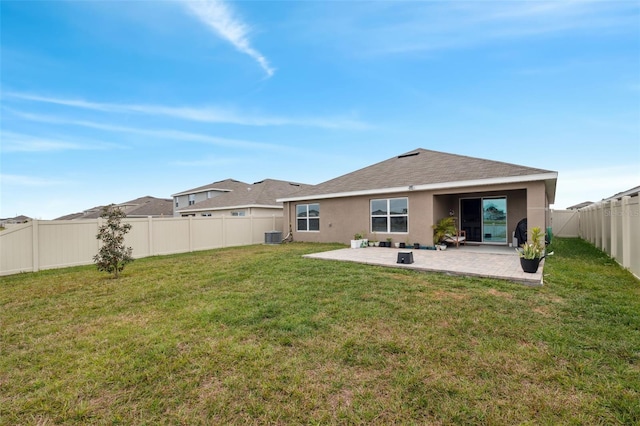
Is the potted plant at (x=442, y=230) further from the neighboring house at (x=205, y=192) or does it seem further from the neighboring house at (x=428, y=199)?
the neighboring house at (x=205, y=192)

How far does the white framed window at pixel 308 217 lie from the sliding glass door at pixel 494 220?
7990 mm

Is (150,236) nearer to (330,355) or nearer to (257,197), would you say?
(257,197)

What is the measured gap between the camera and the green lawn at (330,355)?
7.30 ft

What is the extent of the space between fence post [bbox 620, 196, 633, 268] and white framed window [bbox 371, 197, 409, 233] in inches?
246

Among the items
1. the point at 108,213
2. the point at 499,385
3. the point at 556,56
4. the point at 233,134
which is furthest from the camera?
the point at 233,134

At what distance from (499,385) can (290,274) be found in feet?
16.3

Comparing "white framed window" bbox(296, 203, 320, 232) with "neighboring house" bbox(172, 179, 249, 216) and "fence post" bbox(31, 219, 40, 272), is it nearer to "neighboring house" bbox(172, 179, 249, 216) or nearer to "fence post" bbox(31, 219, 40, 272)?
"fence post" bbox(31, 219, 40, 272)

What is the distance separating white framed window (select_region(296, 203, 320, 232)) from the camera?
610 inches

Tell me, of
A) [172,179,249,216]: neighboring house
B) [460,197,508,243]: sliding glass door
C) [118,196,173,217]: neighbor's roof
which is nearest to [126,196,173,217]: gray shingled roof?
[118,196,173,217]: neighbor's roof

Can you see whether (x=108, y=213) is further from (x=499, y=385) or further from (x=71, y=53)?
(x=499, y=385)

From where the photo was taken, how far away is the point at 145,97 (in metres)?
12.3

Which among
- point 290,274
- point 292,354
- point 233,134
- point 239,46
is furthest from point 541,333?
point 233,134

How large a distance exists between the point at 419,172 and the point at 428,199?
1.79 m

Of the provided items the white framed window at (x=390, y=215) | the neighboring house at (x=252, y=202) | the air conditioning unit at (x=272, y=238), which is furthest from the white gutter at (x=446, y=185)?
the neighboring house at (x=252, y=202)
